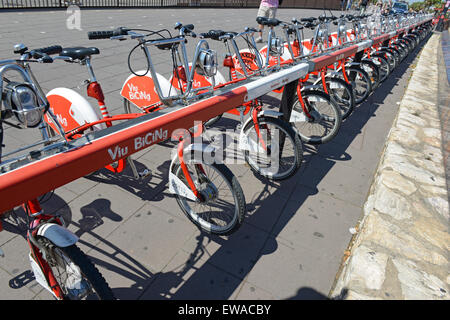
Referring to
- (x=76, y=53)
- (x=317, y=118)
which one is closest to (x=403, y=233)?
(x=317, y=118)

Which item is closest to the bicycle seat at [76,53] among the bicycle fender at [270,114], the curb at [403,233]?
the bicycle fender at [270,114]

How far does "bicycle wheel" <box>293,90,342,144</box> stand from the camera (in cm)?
424

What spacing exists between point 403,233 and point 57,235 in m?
2.98

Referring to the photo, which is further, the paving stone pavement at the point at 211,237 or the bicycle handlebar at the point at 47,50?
the paving stone pavement at the point at 211,237

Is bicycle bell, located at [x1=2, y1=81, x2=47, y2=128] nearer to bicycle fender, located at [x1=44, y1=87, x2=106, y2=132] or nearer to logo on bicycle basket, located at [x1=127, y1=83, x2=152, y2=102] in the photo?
bicycle fender, located at [x1=44, y1=87, x2=106, y2=132]

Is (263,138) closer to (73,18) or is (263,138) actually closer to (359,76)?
(359,76)

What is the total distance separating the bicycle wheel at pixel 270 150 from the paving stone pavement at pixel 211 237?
0.16 m

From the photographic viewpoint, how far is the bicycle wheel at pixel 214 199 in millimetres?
2561

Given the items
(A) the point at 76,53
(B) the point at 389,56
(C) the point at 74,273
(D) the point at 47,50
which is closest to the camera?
(C) the point at 74,273

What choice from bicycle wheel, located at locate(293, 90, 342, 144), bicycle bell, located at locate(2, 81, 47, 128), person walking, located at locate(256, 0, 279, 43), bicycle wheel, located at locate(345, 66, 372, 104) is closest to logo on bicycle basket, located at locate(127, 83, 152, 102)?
bicycle wheel, located at locate(293, 90, 342, 144)

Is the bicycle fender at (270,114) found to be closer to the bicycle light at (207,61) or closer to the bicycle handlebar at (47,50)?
the bicycle light at (207,61)

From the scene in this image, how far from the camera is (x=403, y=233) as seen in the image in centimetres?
289

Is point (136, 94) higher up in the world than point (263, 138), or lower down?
higher up

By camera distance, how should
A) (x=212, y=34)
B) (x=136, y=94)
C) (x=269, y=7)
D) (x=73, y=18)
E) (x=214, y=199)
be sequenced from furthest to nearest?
(x=73, y=18)
(x=269, y=7)
(x=136, y=94)
(x=212, y=34)
(x=214, y=199)
